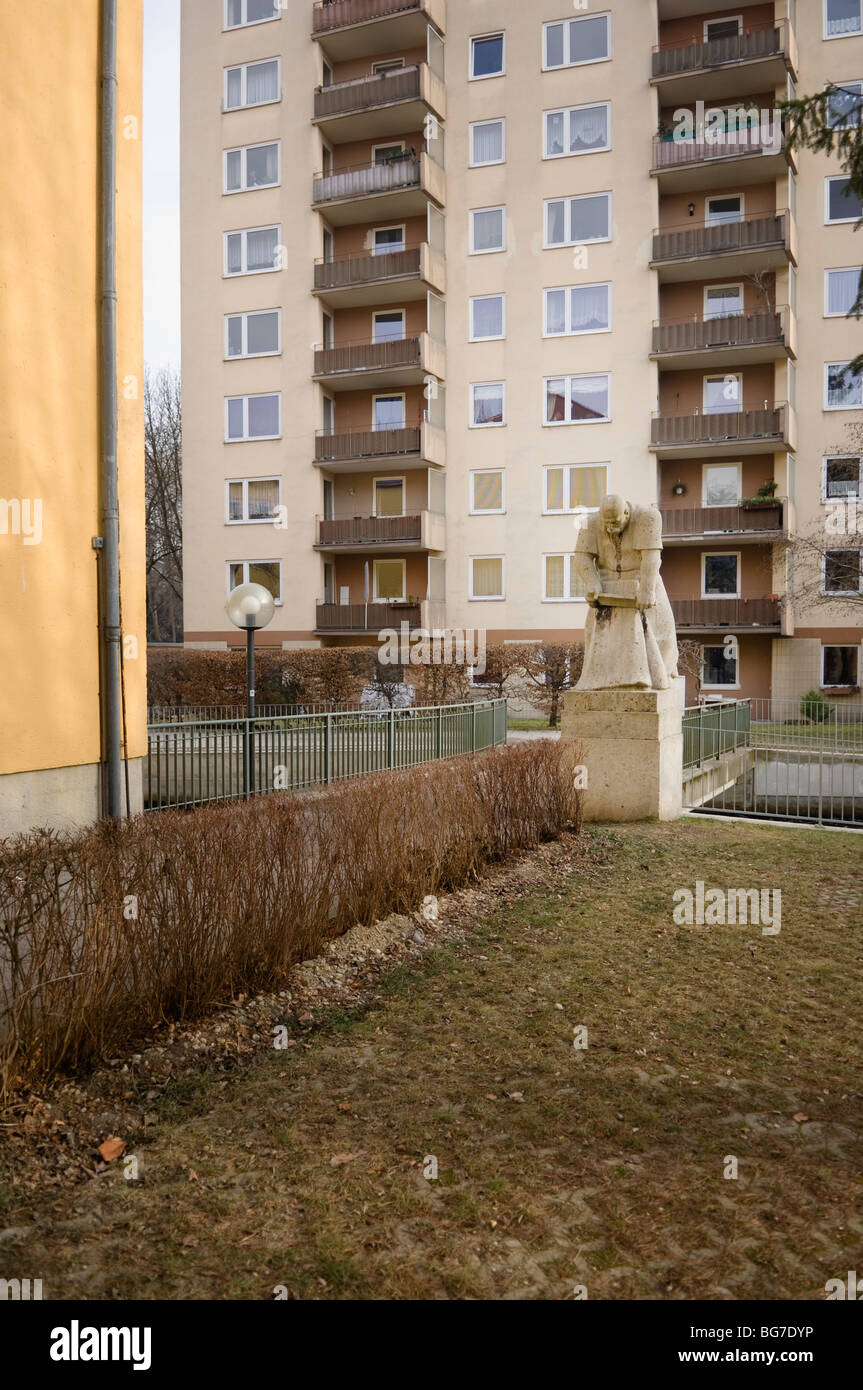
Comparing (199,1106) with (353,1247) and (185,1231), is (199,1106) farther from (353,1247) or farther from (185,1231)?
(353,1247)

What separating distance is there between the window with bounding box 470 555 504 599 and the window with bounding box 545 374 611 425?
5025mm

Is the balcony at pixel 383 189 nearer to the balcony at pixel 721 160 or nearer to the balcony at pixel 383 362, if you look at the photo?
the balcony at pixel 383 362

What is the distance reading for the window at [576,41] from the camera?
32.7 metres

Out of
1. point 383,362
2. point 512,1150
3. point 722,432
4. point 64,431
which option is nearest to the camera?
point 512,1150

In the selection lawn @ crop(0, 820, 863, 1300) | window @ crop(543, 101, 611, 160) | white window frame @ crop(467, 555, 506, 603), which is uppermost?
window @ crop(543, 101, 611, 160)

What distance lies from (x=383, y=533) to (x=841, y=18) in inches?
869

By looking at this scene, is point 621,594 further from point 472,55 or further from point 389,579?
point 472,55

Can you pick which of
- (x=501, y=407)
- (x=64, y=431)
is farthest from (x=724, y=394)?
(x=64, y=431)

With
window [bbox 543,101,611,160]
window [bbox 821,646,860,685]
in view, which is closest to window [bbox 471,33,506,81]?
window [bbox 543,101,611,160]

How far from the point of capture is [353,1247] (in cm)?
325

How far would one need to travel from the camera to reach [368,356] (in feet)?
112

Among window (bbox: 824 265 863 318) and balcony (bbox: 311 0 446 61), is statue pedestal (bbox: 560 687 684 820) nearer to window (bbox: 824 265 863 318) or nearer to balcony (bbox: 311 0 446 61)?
window (bbox: 824 265 863 318)

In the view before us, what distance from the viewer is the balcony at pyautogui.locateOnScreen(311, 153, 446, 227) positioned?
3356 cm
